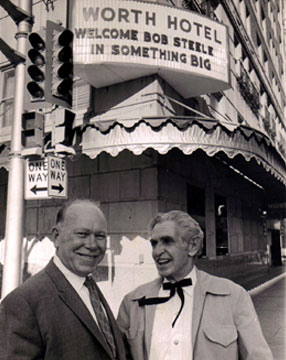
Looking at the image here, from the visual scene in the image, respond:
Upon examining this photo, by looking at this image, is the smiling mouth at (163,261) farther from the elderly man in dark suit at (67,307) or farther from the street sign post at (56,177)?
the street sign post at (56,177)

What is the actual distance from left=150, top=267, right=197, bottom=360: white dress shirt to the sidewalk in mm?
4246

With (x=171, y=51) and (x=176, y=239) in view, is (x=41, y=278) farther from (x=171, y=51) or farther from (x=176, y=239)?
(x=171, y=51)

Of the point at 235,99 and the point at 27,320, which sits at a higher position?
the point at 235,99

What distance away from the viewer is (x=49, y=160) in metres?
5.22

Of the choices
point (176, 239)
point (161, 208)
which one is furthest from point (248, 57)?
point (176, 239)

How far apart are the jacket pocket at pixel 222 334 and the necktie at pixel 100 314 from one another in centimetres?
59

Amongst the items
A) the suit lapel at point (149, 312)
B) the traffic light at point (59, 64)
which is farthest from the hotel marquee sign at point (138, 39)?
the suit lapel at point (149, 312)

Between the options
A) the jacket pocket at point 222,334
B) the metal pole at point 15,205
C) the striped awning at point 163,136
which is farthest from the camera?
the striped awning at point 163,136

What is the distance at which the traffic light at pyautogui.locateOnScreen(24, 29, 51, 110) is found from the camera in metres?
5.38

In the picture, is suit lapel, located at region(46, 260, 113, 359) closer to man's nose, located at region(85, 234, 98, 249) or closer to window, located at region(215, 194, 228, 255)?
man's nose, located at region(85, 234, 98, 249)

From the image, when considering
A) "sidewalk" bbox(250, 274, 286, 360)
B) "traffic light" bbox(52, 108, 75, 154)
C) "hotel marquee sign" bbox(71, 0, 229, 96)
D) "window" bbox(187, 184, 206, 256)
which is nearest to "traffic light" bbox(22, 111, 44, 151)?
"traffic light" bbox(52, 108, 75, 154)

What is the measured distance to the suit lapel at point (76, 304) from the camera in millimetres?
1865

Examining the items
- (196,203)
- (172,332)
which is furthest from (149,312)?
(196,203)

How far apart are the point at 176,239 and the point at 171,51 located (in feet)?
21.9
